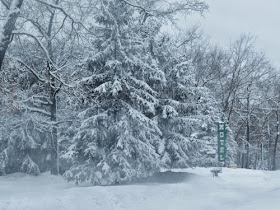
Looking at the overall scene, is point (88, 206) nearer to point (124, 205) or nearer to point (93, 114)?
point (124, 205)

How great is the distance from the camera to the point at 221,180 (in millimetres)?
18750

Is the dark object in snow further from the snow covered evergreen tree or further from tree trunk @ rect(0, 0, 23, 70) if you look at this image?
tree trunk @ rect(0, 0, 23, 70)

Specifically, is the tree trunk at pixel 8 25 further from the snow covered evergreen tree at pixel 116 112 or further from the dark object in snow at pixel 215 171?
the dark object in snow at pixel 215 171

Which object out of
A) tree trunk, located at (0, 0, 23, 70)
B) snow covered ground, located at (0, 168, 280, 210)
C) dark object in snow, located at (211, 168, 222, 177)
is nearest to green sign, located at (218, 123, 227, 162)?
dark object in snow, located at (211, 168, 222, 177)

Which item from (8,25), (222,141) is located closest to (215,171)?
(222,141)

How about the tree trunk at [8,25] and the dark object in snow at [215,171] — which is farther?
the dark object in snow at [215,171]

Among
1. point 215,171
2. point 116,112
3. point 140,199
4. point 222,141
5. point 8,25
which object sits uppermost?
point 8,25

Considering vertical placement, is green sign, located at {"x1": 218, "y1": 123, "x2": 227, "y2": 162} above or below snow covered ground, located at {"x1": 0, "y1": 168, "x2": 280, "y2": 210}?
above

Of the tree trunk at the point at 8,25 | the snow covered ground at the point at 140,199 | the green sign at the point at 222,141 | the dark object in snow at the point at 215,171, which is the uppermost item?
the tree trunk at the point at 8,25

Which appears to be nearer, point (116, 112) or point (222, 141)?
point (116, 112)

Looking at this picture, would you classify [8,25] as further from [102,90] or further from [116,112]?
[116,112]

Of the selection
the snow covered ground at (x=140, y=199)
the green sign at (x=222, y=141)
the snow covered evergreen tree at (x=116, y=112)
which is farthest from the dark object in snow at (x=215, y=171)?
the snow covered evergreen tree at (x=116, y=112)

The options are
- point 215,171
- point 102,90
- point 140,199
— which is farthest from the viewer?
point 215,171

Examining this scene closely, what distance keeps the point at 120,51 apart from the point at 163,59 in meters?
4.26
